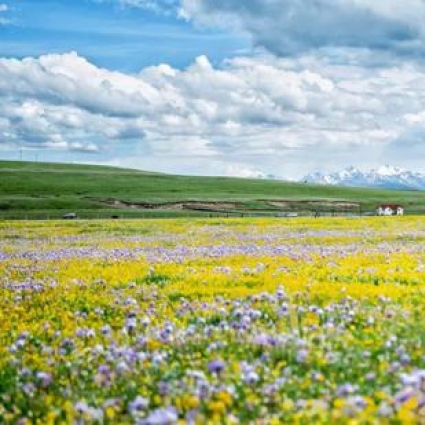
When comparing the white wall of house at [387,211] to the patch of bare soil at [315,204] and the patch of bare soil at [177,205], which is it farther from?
the patch of bare soil at [177,205]

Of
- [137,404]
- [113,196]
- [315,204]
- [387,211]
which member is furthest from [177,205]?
[137,404]

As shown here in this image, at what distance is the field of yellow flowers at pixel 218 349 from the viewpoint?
597 cm

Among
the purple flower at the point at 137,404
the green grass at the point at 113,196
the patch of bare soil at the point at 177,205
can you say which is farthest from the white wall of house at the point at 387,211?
the purple flower at the point at 137,404

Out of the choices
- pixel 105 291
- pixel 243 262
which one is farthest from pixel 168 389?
pixel 243 262

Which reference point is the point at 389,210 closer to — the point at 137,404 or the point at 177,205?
the point at 177,205

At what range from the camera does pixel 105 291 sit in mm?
14789

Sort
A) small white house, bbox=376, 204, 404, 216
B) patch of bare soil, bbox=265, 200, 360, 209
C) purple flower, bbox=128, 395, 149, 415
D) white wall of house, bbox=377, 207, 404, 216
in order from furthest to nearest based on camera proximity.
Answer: patch of bare soil, bbox=265, 200, 360, 209 → small white house, bbox=376, 204, 404, 216 → white wall of house, bbox=377, 207, 404, 216 → purple flower, bbox=128, 395, 149, 415

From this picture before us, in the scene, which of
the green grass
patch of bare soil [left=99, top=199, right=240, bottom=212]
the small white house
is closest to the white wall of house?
the small white house

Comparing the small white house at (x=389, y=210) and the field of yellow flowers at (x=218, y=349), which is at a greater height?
the field of yellow flowers at (x=218, y=349)

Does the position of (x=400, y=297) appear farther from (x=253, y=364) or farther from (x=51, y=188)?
(x=51, y=188)

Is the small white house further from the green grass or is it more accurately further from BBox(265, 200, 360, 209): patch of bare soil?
BBox(265, 200, 360, 209): patch of bare soil

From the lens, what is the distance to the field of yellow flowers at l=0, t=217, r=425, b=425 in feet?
19.6

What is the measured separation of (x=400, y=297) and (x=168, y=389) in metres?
6.34

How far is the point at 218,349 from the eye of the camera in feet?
27.3
